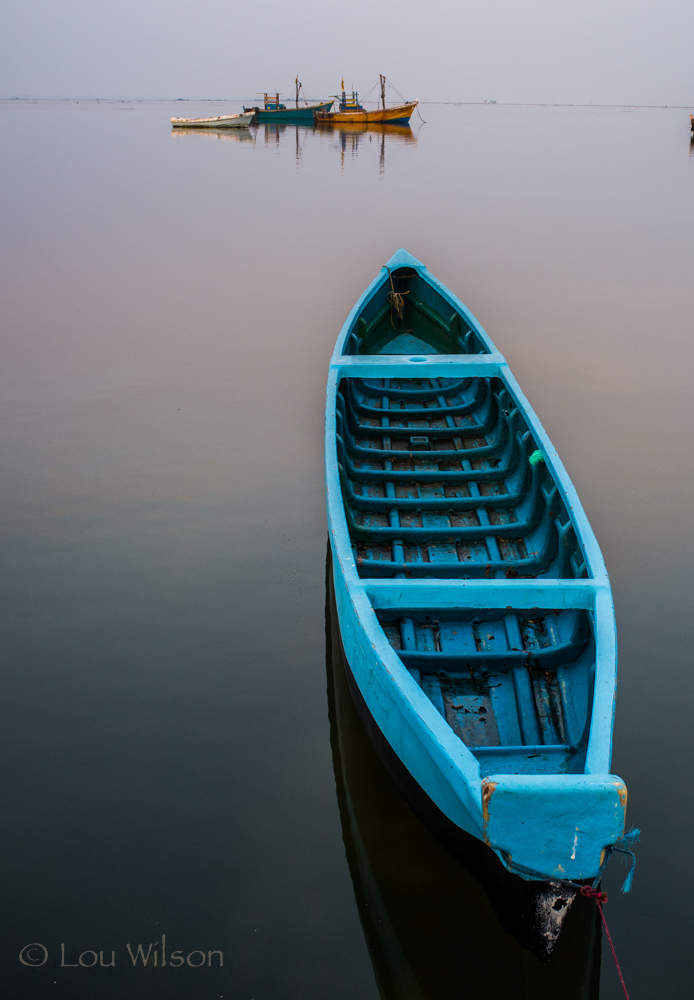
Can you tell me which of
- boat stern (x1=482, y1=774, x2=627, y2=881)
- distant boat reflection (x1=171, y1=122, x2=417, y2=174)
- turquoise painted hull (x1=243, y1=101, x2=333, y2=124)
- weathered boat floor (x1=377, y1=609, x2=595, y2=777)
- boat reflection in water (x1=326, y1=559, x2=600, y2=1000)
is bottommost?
boat reflection in water (x1=326, y1=559, x2=600, y2=1000)

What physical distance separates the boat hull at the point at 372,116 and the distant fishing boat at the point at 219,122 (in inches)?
295

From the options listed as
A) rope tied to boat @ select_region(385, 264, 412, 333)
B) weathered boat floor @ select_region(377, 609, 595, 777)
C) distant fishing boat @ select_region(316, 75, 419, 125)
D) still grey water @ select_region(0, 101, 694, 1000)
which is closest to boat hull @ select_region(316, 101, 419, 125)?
distant fishing boat @ select_region(316, 75, 419, 125)

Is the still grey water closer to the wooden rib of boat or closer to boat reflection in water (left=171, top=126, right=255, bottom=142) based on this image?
boat reflection in water (left=171, top=126, right=255, bottom=142)

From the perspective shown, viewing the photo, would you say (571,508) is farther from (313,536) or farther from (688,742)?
(313,536)

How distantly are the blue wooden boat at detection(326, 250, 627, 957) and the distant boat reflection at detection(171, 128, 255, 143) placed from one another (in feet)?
159

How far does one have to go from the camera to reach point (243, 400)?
28.6 ft

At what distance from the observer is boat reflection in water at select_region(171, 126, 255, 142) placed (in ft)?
167

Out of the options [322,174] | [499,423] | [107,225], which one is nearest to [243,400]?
[499,423]

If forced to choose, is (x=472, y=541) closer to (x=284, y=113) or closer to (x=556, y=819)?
(x=556, y=819)

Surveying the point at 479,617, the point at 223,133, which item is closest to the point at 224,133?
the point at 223,133

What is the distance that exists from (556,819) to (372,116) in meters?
68.5

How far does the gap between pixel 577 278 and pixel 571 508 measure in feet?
37.4

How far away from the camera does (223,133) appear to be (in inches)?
2231

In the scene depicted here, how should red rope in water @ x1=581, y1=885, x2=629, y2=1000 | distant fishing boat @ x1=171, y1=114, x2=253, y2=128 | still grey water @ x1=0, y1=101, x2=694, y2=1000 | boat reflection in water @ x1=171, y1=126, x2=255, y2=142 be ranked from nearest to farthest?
1. red rope in water @ x1=581, y1=885, x2=629, y2=1000
2. still grey water @ x1=0, y1=101, x2=694, y2=1000
3. boat reflection in water @ x1=171, y1=126, x2=255, y2=142
4. distant fishing boat @ x1=171, y1=114, x2=253, y2=128
